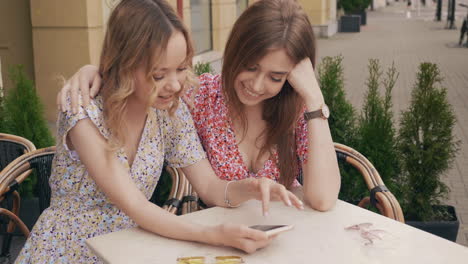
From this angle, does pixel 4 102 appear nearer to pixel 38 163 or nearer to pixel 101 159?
pixel 38 163

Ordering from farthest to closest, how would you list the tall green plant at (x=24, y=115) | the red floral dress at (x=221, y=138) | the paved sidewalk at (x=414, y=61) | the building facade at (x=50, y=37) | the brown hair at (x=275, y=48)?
the building facade at (x=50, y=37)
the paved sidewalk at (x=414, y=61)
the tall green plant at (x=24, y=115)
the red floral dress at (x=221, y=138)
the brown hair at (x=275, y=48)

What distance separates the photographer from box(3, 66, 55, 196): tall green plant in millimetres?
4113

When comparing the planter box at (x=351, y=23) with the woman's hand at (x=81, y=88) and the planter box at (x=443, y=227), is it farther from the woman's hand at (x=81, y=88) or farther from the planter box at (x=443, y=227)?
the woman's hand at (x=81, y=88)

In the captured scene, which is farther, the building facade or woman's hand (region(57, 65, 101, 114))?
the building facade

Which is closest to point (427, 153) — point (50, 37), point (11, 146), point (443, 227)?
point (443, 227)

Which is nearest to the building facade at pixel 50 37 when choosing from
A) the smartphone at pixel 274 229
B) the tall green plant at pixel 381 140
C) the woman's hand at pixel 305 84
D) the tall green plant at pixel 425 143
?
the tall green plant at pixel 381 140

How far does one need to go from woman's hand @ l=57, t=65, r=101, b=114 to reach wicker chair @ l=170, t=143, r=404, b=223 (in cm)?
82

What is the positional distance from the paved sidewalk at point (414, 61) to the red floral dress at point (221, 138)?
226cm

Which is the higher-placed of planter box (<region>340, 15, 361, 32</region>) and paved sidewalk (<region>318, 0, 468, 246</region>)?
planter box (<region>340, 15, 361, 32</region>)

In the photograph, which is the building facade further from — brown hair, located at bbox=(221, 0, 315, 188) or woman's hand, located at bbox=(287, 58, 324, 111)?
woman's hand, located at bbox=(287, 58, 324, 111)

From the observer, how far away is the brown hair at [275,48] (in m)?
2.47

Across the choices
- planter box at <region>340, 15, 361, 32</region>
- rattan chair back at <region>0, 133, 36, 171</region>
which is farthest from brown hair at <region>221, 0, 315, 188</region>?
planter box at <region>340, 15, 361, 32</region>

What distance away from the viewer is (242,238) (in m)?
1.82

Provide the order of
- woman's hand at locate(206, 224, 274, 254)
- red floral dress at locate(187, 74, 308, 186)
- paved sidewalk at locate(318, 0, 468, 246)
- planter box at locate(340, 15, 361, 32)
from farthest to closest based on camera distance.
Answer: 1. planter box at locate(340, 15, 361, 32)
2. paved sidewalk at locate(318, 0, 468, 246)
3. red floral dress at locate(187, 74, 308, 186)
4. woman's hand at locate(206, 224, 274, 254)
